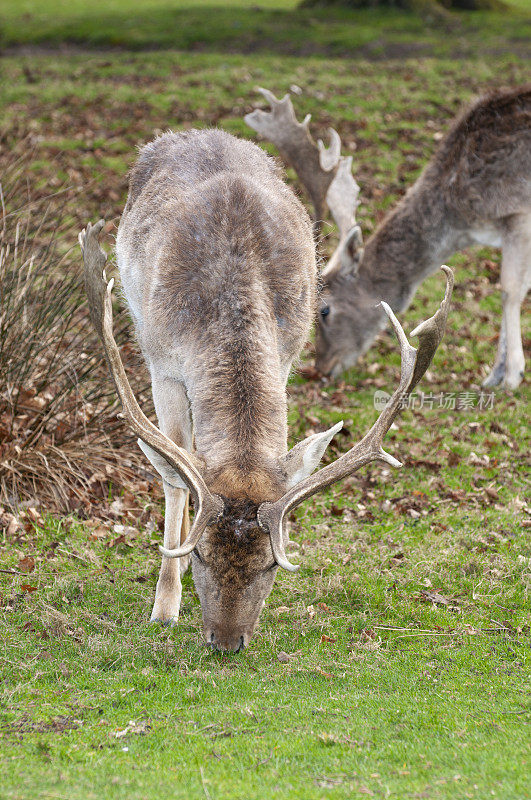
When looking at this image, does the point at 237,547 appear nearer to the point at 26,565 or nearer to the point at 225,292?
the point at 225,292

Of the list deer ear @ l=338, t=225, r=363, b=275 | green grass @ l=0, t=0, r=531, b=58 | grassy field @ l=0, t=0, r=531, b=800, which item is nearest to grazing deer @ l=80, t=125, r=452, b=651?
grassy field @ l=0, t=0, r=531, b=800

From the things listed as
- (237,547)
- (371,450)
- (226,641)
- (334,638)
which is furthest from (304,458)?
(334,638)

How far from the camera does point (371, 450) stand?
471 centimetres

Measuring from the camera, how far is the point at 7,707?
446 cm

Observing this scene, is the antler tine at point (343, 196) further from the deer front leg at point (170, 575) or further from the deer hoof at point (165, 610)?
the deer hoof at point (165, 610)

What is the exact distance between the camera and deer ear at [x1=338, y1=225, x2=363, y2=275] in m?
10.8

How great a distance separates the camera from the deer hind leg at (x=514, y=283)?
1007 cm

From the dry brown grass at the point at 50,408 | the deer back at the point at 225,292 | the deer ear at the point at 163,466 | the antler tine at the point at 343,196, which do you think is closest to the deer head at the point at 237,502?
the deer ear at the point at 163,466

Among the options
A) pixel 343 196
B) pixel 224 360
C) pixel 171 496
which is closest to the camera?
pixel 224 360

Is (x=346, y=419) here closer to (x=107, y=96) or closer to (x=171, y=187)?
(x=171, y=187)

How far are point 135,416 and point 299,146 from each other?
22.0ft

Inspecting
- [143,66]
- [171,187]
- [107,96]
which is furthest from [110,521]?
[143,66]

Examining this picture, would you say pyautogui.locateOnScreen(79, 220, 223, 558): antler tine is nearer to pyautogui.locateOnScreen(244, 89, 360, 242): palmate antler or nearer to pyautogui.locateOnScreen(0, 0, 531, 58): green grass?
pyautogui.locateOnScreen(244, 89, 360, 242): palmate antler

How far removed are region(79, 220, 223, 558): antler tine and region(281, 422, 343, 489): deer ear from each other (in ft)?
1.30
